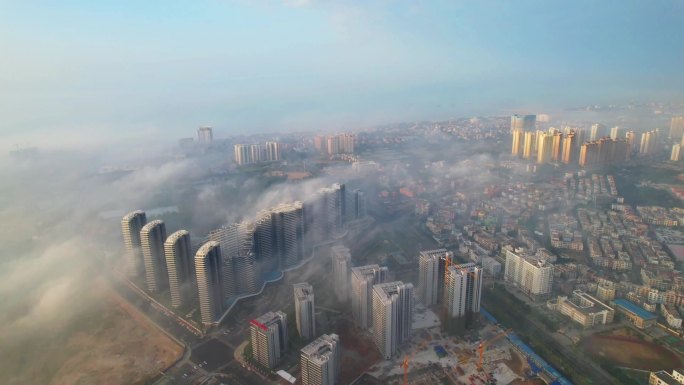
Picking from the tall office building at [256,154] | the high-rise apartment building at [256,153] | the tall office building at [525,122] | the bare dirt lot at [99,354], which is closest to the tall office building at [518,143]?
the tall office building at [525,122]

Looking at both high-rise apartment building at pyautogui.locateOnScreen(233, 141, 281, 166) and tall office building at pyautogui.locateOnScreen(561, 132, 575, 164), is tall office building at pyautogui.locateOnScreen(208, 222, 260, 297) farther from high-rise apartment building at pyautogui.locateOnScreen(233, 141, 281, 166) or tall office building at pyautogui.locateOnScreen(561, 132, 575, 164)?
tall office building at pyautogui.locateOnScreen(561, 132, 575, 164)

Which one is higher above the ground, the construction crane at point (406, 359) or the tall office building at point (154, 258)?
the tall office building at point (154, 258)

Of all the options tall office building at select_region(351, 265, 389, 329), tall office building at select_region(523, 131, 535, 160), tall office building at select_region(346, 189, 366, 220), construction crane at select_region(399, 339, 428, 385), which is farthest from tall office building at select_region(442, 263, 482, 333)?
tall office building at select_region(523, 131, 535, 160)

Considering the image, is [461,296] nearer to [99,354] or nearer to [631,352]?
[631,352]

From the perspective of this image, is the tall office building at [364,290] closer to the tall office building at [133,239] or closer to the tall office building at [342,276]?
the tall office building at [342,276]

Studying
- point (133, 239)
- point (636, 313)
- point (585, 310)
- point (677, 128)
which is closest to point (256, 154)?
point (133, 239)

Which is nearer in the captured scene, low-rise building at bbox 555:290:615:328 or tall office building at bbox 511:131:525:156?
low-rise building at bbox 555:290:615:328

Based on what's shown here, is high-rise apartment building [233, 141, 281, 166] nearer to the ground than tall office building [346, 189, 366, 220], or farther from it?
farther from it
